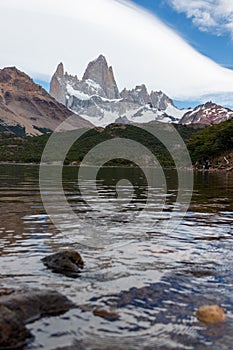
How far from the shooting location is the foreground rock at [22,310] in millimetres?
9211

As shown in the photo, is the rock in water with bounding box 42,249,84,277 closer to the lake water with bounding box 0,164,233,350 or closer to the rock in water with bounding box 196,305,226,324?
the lake water with bounding box 0,164,233,350

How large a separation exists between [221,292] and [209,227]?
12.9 m

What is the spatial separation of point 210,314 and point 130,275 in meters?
4.21

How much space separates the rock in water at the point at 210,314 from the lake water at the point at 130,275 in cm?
20

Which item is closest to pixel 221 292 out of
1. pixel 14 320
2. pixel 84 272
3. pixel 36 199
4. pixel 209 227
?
pixel 84 272

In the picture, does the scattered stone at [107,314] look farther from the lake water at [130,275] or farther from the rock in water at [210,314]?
the rock in water at [210,314]

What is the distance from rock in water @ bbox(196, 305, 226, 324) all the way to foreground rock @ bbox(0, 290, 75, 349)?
3681 millimetres

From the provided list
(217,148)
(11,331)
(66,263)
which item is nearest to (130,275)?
(66,263)

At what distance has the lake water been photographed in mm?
9859

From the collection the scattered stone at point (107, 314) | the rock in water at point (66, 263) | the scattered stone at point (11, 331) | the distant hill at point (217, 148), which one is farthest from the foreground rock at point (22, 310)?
the distant hill at point (217, 148)

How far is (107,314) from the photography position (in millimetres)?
11008

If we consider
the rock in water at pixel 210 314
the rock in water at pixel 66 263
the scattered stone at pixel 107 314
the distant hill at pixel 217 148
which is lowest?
the scattered stone at pixel 107 314

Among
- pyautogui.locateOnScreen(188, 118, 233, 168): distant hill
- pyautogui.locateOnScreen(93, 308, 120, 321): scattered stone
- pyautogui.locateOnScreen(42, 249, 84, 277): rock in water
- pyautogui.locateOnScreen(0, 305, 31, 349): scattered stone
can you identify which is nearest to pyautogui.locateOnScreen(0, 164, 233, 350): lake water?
pyautogui.locateOnScreen(93, 308, 120, 321): scattered stone

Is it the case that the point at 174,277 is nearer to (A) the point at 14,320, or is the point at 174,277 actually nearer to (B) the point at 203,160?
(A) the point at 14,320
